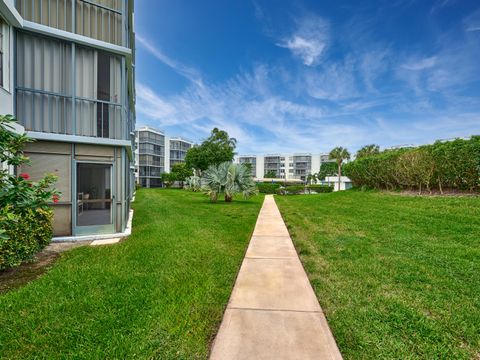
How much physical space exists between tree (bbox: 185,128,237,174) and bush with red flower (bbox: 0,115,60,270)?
118 feet

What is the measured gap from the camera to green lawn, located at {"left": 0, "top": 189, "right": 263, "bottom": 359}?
2525 mm

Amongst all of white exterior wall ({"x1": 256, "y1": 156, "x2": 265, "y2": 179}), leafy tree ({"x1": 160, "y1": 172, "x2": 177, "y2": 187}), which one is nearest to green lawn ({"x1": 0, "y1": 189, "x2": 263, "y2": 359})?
leafy tree ({"x1": 160, "y1": 172, "x2": 177, "y2": 187})

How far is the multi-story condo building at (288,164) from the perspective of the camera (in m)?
103

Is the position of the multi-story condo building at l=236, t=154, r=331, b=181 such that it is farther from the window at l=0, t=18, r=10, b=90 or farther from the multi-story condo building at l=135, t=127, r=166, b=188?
the window at l=0, t=18, r=10, b=90

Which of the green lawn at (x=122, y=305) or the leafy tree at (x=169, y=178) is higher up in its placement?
the leafy tree at (x=169, y=178)

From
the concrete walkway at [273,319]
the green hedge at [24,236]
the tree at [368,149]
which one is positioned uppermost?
the tree at [368,149]

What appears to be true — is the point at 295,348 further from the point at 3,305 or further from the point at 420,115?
the point at 420,115

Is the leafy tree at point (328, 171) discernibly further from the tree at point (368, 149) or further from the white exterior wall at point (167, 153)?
the white exterior wall at point (167, 153)

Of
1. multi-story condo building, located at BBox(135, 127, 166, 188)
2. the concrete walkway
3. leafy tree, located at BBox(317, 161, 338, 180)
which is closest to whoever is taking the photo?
the concrete walkway

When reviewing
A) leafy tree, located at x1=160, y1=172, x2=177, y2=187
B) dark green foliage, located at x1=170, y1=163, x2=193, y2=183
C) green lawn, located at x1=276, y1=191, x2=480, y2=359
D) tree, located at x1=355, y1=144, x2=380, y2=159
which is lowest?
green lawn, located at x1=276, y1=191, x2=480, y2=359

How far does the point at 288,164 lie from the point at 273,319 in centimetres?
10827

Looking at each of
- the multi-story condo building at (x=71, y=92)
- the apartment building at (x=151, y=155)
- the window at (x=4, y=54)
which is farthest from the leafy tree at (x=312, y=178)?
the window at (x=4, y=54)

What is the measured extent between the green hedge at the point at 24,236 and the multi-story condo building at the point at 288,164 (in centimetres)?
9777

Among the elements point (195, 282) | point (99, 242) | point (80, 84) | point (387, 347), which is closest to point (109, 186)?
point (99, 242)
